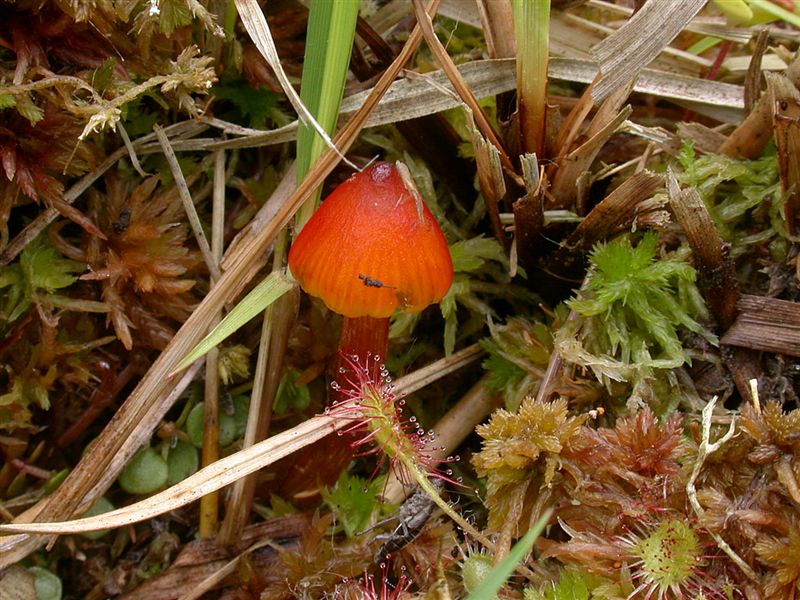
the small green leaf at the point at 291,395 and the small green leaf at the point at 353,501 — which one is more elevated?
the small green leaf at the point at 291,395

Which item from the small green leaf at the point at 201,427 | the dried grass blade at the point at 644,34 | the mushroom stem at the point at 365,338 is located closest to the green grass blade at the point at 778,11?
the dried grass blade at the point at 644,34

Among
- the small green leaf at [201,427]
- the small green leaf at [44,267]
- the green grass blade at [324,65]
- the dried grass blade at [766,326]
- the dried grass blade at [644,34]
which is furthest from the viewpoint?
the small green leaf at [201,427]

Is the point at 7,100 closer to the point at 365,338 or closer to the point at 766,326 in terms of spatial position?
the point at 365,338

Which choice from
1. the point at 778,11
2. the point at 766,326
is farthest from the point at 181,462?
the point at 778,11

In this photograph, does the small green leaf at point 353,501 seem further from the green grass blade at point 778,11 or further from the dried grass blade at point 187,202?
the green grass blade at point 778,11

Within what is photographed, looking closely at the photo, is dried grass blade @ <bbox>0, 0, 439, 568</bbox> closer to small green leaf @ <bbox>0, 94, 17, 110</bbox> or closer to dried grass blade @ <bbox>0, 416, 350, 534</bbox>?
dried grass blade @ <bbox>0, 416, 350, 534</bbox>

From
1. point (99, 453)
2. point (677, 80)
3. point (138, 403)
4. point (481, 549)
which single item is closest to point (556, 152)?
point (677, 80)
